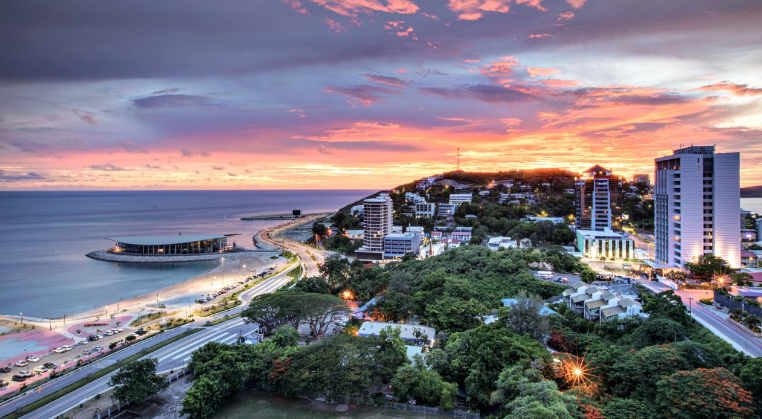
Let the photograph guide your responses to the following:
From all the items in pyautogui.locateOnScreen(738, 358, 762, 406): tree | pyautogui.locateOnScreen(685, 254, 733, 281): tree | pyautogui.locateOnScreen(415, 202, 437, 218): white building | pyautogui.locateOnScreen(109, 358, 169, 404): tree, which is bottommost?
pyautogui.locateOnScreen(109, 358, 169, 404): tree

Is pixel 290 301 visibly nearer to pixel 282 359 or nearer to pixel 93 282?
pixel 282 359

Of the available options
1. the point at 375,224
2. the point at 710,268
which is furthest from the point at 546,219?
the point at 710,268

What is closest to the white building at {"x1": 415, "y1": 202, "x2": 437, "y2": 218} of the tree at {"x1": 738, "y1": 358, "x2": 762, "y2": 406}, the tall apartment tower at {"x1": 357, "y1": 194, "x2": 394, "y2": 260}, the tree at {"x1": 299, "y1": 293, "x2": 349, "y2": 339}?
the tall apartment tower at {"x1": 357, "y1": 194, "x2": 394, "y2": 260}

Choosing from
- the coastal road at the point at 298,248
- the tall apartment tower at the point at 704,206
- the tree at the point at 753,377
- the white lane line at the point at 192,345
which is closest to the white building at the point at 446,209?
the coastal road at the point at 298,248

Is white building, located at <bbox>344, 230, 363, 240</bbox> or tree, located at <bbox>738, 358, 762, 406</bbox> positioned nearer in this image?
tree, located at <bbox>738, 358, 762, 406</bbox>

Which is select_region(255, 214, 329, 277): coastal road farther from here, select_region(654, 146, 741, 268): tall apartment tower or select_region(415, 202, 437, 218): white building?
select_region(654, 146, 741, 268): tall apartment tower

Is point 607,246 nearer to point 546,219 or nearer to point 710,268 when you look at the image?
point 710,268
